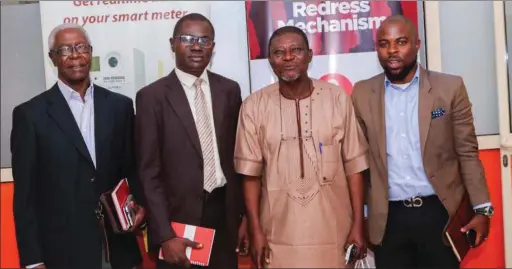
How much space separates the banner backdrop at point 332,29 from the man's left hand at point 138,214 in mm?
1284

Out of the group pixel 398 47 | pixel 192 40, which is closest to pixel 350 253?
pixel 398 47

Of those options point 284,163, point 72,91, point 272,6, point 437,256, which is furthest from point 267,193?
point 272,6

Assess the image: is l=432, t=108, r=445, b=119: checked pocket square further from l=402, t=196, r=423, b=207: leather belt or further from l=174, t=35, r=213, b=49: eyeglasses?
l=174, t=35, r=213, b=49: eyeglasses

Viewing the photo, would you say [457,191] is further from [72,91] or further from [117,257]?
[72,91]

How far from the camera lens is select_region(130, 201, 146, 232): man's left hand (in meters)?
2.85

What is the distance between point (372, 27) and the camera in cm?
363

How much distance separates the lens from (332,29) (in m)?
3.65

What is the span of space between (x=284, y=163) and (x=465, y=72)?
179 cm

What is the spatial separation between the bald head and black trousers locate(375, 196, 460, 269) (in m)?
0.68

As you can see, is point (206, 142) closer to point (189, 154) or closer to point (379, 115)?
point (189, 154)

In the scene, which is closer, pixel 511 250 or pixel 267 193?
pixel 267 193

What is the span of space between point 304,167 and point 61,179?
4.15ft

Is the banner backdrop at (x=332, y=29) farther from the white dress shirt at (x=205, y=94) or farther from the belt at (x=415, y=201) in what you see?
the belt at (x=415, y=201)

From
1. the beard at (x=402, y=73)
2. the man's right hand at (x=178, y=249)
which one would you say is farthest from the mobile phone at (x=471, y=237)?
the man's right hand at (x=178, y=249)
